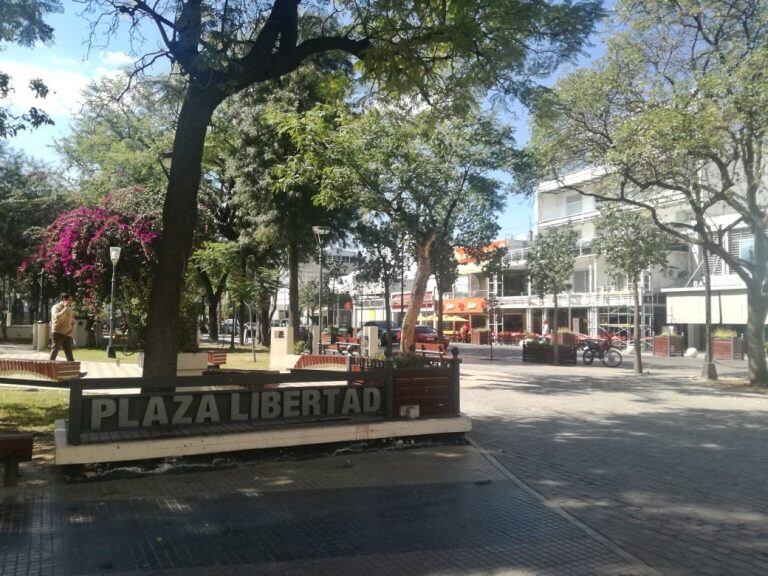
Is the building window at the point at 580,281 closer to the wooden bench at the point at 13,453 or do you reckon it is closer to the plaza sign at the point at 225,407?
the plaza sign at the point at 225,407

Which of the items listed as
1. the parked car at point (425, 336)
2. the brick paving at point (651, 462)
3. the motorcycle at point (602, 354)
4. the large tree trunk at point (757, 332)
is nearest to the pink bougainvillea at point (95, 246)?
the brick paving at point (651, 462)

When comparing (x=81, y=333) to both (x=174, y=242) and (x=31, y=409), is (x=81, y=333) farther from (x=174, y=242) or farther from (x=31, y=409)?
(x=174, y=242)

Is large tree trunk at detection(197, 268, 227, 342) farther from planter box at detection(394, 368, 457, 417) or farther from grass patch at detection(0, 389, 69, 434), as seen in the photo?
planter box at detection(394, 368, 457, 417)

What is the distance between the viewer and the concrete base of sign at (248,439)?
580 cm

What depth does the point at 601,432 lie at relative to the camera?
9.14 metres

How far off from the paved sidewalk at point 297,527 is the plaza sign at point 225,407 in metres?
0.69

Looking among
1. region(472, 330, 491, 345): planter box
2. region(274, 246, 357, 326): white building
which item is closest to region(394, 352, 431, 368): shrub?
region(274, 246, 357, 326): white building

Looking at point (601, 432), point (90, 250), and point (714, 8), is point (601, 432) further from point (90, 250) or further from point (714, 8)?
point (90, 250)

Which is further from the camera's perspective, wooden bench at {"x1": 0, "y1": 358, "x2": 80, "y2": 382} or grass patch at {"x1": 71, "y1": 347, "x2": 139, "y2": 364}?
grass patch at {"x1": 71, "y1": 347, "x2": 139, "y2": 364}

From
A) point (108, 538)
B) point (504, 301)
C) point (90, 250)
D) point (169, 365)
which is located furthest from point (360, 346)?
point (504, 301)

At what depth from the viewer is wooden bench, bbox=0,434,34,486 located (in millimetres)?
5434

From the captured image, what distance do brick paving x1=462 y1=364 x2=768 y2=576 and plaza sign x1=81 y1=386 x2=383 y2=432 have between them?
1.96 m

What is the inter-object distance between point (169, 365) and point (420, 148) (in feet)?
31.6

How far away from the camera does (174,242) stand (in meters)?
7.08
